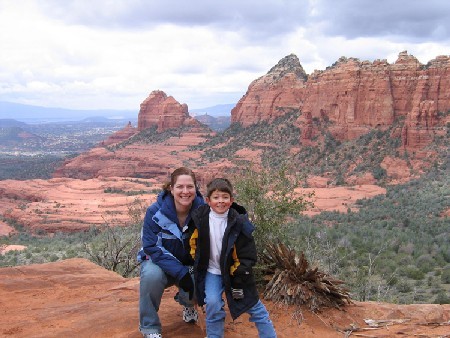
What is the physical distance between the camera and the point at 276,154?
48.8 meters

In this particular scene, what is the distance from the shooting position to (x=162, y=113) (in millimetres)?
74188

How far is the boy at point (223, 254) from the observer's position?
383 centimetres

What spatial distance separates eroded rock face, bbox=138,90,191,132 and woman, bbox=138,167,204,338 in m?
70.6

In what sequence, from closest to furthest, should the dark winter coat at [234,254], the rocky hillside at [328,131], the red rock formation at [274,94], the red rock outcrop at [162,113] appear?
the dark winter coat at [234,254] < the rocky hillside at [328,131] < the red rock formation at [274,94] < the red rock outcrop at [162,113]

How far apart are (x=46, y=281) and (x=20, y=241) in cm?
2193

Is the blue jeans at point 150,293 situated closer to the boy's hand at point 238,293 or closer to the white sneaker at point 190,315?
the white sneaker at point 190,315

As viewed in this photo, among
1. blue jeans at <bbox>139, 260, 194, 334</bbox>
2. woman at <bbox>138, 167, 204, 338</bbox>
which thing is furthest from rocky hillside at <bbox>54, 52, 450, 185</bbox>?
blue jeans at <bbox>139, 260, 194, 334</bbox>

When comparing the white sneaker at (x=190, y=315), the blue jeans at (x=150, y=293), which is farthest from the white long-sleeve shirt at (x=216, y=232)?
the white sneaker at (x=190, y=315)

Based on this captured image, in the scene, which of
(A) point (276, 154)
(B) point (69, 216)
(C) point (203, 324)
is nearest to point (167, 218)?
(C) point (203, 324)

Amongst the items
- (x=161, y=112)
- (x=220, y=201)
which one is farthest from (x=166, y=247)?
(x=161, y=112)

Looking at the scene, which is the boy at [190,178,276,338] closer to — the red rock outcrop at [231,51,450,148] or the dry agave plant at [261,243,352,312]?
the dry agave plant at [261,243,352,312]

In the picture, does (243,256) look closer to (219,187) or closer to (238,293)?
(238,293)

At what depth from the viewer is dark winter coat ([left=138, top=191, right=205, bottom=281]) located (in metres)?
4.09

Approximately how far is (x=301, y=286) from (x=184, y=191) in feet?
7.35
